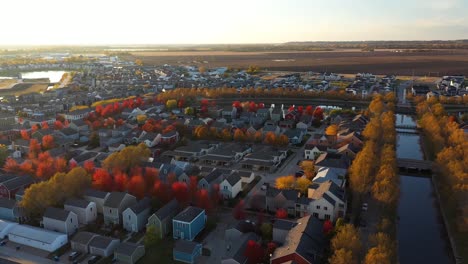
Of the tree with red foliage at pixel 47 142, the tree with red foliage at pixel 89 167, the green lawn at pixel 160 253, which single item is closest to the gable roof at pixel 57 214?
the green lawn at pixel 160 253

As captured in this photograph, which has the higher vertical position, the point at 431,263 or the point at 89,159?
the point at 89,159

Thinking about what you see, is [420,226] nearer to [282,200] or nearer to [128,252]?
[282,200]

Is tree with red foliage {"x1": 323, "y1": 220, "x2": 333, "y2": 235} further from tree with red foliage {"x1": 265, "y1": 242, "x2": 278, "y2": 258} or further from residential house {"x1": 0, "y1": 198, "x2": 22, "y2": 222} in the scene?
residential house {"x1": 0, "y1": 198, "x2": 22, "y2": 222}

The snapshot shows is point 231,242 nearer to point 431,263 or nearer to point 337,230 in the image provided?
point 337,230

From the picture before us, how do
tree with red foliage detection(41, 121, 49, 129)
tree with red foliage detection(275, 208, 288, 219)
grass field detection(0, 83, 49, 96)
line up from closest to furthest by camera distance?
tree with red foliage detection(275, 208, 288, 219) < tree with red foliage detection(41, 121, 49, 129) < grass field detection(0, 83, 49, 96)

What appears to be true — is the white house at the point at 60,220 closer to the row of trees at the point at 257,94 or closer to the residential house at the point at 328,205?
the residential house at the point at 328,205

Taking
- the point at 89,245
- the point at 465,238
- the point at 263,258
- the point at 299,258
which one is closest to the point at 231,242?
the point at 263,258

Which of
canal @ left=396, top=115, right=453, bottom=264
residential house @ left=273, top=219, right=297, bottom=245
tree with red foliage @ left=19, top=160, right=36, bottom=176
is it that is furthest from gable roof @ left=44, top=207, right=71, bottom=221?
canal @ left=396, top=115, right=453, bottom=264
